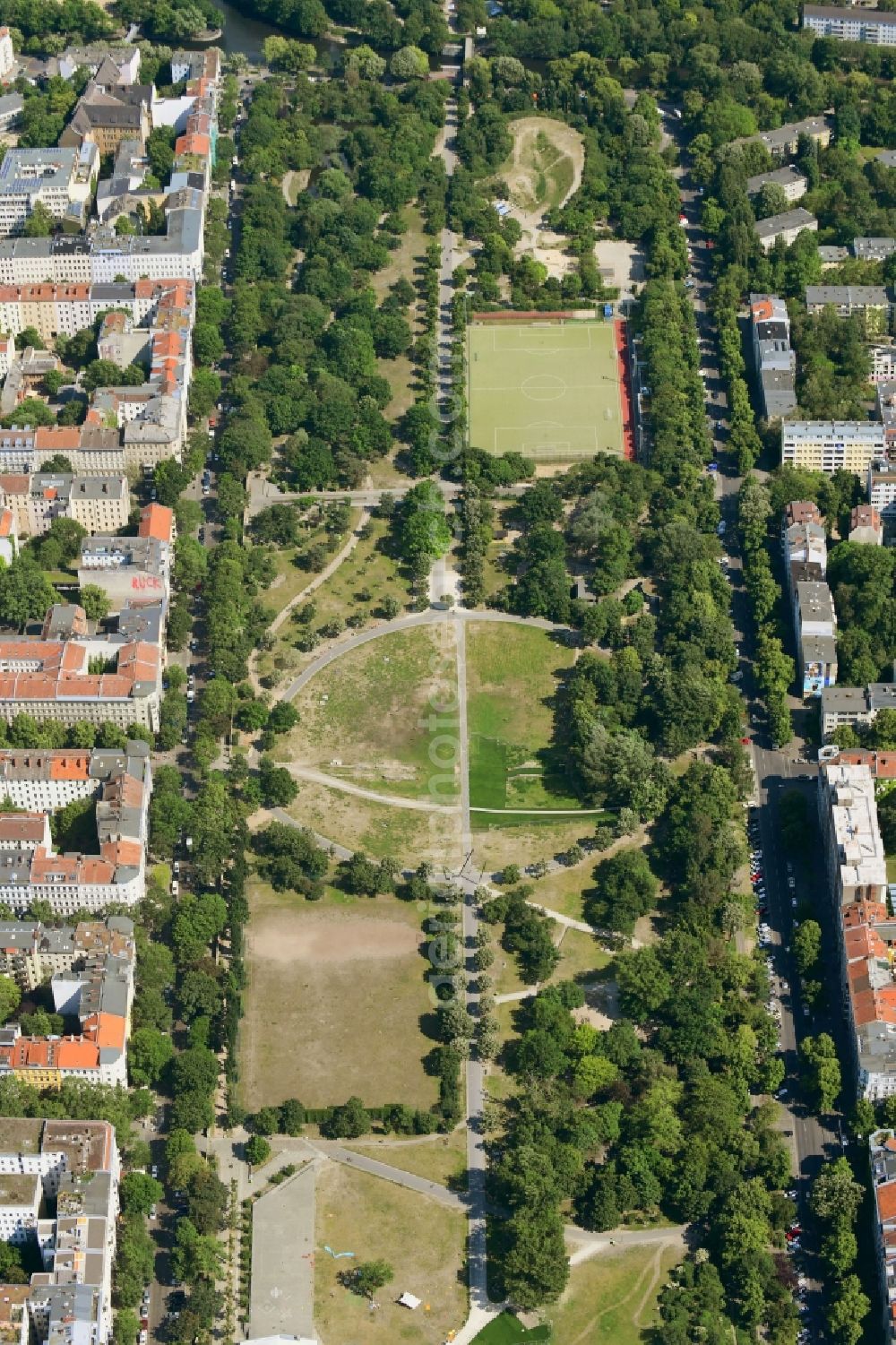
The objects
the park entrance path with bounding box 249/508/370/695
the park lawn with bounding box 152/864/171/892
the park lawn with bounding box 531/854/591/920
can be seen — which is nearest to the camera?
the park lawn with bounding box 531/854/591/920

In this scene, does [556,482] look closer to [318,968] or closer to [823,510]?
[823,510]

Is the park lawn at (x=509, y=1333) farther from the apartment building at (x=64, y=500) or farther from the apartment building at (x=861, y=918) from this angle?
the apartment building at (x=64, y=500)

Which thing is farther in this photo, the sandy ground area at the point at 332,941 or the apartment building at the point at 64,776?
the apartment building at the point at 64,776

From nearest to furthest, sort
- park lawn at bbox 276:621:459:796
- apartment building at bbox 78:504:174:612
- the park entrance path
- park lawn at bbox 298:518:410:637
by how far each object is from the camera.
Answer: park lawn at bbox 276:621:459:796, the park entrance path, apartment building at bbox 78:504:174:612, park lawn at bbox 298:518:410:637

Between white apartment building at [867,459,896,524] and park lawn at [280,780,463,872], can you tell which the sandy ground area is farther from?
white apartment building at [867,459,896,524]

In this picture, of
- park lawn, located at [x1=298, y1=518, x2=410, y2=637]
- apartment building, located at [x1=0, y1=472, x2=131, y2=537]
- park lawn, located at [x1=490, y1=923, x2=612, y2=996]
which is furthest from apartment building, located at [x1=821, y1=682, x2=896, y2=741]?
apartment building, located at [x1=0, y1=472, x2=131, y2=537]

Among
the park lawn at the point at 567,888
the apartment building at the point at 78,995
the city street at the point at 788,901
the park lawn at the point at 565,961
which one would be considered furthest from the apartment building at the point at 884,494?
the apartment building at the point at 78,995

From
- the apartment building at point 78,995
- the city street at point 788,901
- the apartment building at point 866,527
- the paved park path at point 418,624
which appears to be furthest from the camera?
the apartment building at point 866,527
